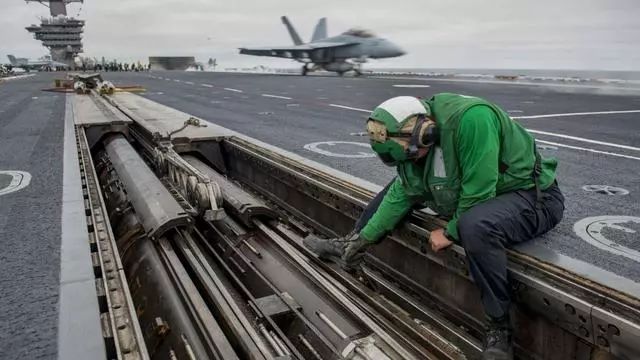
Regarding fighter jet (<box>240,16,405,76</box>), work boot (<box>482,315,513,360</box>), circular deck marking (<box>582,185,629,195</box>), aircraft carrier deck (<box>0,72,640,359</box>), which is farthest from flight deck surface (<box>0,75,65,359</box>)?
fighter jet (<box>240,16,405,76</box>)

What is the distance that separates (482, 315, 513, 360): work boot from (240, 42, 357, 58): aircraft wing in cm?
4091

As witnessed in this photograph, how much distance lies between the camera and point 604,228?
14.7 feet

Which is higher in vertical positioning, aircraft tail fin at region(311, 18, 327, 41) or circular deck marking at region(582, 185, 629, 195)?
aircraft tail fin at region(311, 18, 327, 41)

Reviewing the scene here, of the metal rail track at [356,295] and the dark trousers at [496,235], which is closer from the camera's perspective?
the metal rail track at [356,295]

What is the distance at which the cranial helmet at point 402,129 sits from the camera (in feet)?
9.84

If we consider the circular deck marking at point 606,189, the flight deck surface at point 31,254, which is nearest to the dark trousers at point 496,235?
the flight deck surface at point 31,254

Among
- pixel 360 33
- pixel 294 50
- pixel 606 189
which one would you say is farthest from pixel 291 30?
pixel 606 189

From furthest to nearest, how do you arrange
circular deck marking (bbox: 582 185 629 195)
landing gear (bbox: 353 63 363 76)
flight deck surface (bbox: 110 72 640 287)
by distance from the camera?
landing gear (bbox: 353 63 363 76) < circular deck marking (bbox: 582 185 629 195) < flight deck surface (bbox: 110 72 640 287)

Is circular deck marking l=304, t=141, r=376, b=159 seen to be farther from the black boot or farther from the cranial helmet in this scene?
the cranial helmet

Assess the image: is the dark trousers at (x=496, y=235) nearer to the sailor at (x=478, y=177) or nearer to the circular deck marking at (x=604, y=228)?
the sailor at (x=478, y=177)

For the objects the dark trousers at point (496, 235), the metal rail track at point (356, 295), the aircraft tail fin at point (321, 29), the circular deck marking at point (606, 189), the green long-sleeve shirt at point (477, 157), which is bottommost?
the metal rail track at point (356, 295)

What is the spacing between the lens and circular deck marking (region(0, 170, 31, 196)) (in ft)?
19.9

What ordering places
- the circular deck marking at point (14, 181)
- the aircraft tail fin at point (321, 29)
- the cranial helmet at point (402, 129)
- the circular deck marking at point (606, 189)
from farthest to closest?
the aircraft tail fin at point (321, 29) → the circular deck marking at point (14, 181) → the circular deck marking at point (606, 189) → the cranial helmet at point (402, 129)

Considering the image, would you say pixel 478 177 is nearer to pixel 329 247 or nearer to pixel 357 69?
pixel 329 247
